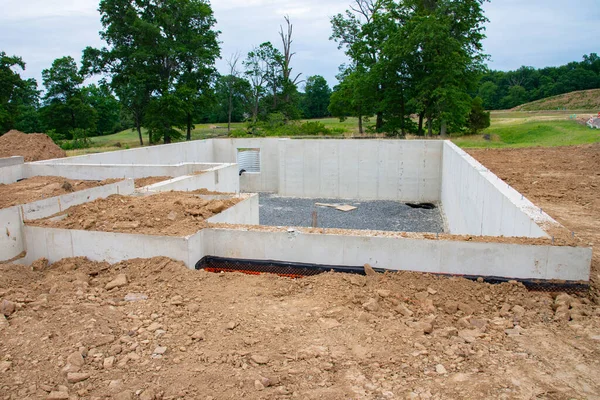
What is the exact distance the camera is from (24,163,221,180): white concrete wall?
37.4ft

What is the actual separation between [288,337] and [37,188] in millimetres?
8284

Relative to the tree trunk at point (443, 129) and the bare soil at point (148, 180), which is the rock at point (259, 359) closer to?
Answer: the bare soil at point (148, 180)

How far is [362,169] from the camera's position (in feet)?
61.5

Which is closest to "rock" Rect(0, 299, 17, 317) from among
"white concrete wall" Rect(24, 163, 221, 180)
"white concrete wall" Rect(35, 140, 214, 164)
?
"white concrete wall" Rect(24, 163, 221, 180)

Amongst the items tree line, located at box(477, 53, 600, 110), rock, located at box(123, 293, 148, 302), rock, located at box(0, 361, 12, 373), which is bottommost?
rock, located at box(123, 293, 148, 302)

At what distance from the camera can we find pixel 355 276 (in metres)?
5.57

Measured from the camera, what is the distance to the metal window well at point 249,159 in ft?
68.2

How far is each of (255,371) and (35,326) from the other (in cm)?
241

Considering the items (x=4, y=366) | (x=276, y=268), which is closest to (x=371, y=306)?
(x=276, y=268)

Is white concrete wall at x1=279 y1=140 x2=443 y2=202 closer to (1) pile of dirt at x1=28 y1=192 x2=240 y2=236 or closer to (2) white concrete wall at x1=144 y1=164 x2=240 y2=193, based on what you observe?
(2) white concrete wall at x1=144 y1=164 x2=240 y2=193

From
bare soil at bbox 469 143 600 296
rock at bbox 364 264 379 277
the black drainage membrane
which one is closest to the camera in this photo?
the black drainage membrane

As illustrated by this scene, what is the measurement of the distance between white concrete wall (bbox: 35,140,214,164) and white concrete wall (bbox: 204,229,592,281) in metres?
8.57

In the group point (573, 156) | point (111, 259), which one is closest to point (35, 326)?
point (111, 259)

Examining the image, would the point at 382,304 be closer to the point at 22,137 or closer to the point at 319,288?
the point at 319,288
